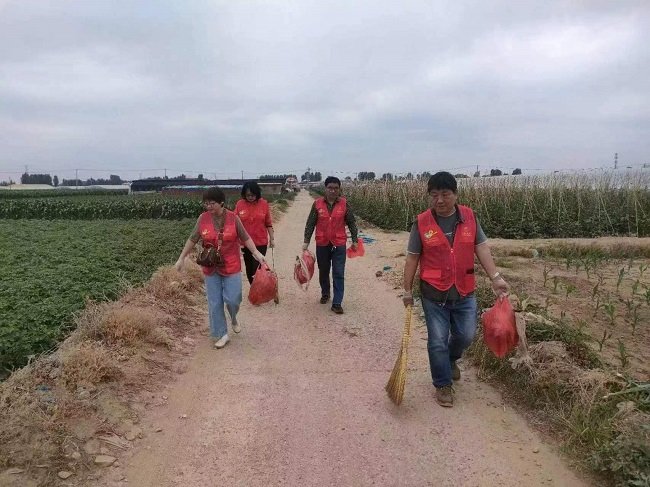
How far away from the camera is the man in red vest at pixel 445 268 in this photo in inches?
150

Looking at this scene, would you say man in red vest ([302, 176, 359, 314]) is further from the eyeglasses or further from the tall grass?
the tall grass

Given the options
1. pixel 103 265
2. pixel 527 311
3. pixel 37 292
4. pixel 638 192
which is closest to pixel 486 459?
pixel 527 311

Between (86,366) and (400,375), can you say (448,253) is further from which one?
(86,366)

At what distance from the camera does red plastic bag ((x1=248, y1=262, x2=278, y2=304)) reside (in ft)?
18.4

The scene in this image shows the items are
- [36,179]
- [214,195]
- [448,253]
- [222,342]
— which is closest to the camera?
[448,253]

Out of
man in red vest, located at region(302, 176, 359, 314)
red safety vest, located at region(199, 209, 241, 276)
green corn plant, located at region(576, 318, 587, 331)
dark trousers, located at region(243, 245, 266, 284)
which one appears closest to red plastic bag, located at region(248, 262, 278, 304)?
red safety vest, located at region(199, 209, 241, 276)

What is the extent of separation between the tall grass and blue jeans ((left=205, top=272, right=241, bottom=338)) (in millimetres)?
10674

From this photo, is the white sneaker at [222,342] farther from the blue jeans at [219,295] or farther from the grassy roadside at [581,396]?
the grassy roadside at [581,396]

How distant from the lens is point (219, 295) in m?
5.45

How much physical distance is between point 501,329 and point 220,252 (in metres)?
2.90

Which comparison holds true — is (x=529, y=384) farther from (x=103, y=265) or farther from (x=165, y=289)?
(x=103, y=265)

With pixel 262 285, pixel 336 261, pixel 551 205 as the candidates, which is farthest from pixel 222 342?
pixel 551 205

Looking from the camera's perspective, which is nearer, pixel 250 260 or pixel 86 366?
pixel 86 366

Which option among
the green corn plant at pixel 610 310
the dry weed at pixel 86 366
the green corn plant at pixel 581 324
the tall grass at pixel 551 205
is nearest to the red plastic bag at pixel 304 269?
the dry weed at pixel 86 366
